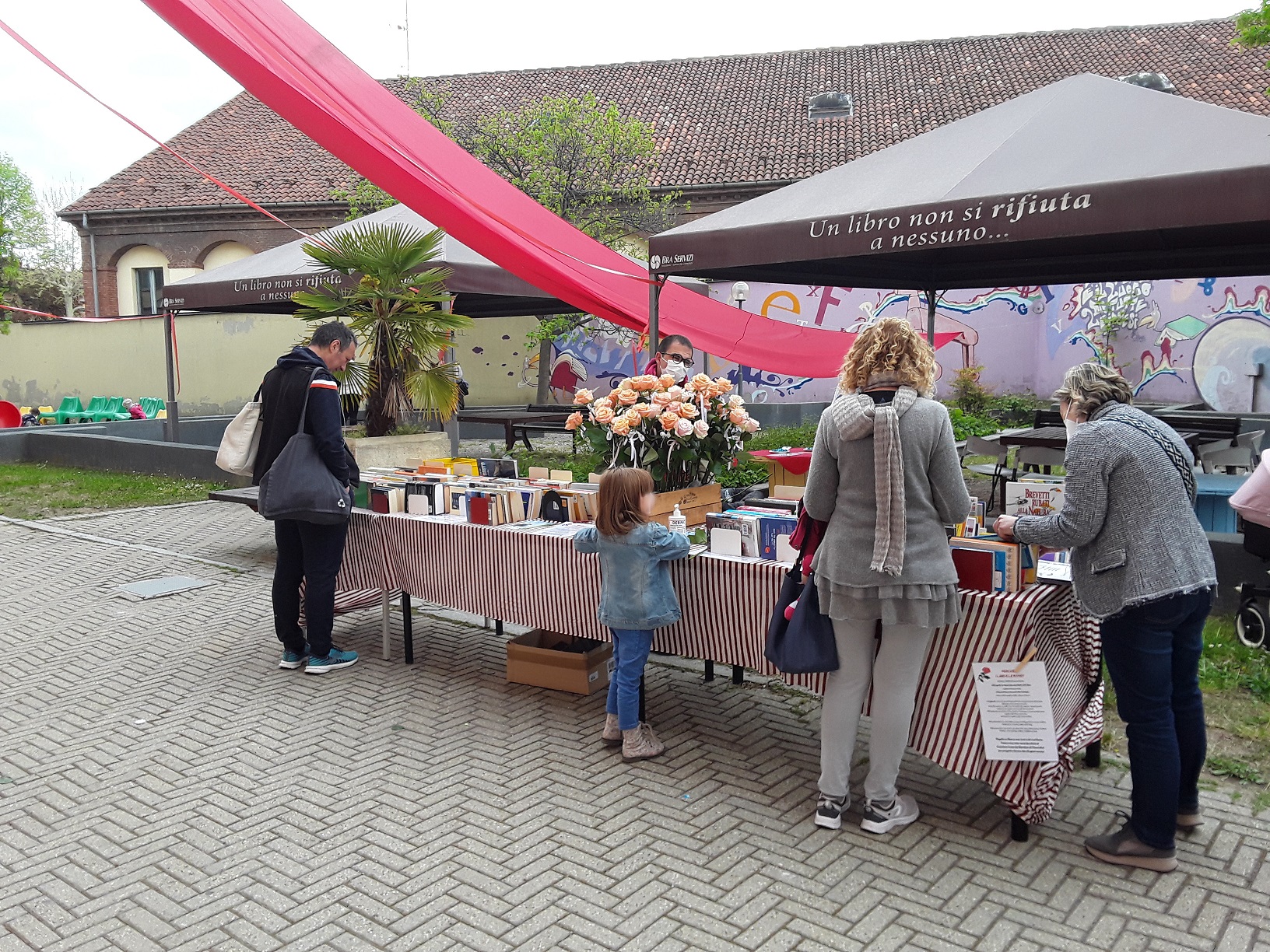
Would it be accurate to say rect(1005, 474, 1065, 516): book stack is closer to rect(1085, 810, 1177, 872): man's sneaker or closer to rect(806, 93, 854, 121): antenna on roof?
rect(1085, 810, 1177, 872): man's sneaker

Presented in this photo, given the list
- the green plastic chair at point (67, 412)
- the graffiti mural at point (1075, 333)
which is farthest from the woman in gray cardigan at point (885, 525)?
the green plastic chair at point (67, 412)

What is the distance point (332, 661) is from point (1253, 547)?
15.9 ft

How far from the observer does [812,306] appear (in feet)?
70.0

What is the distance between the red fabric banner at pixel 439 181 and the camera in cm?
545

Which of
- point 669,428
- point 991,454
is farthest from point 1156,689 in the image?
point 991,454

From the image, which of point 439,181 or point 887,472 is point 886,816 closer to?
point 887,472

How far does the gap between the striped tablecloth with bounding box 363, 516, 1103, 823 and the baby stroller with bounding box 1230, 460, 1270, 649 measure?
1.26 metres

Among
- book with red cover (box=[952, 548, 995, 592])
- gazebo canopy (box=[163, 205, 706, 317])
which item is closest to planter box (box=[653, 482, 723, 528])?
book with red cover (box=[952, 548, 995, 592])

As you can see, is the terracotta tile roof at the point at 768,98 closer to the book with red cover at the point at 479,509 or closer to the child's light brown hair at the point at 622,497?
the book with red cover at the point at 479,509

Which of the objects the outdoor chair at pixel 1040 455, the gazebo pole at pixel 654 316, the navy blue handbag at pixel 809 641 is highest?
the gazebo pole at pixel 654 316

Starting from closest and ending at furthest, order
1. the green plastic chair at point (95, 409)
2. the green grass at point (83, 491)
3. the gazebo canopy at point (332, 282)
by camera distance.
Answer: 1. the gazebo canopy at point (332, 282)
2. the green grass at point (83, 491)
3. the green plastic chair at point (95, 409)

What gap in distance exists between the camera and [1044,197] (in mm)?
5035

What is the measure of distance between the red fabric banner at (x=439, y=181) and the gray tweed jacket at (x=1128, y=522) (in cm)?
426

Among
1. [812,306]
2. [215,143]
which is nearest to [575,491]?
[812,306]
